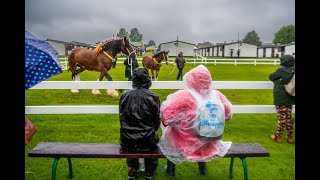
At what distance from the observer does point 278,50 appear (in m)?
76.2

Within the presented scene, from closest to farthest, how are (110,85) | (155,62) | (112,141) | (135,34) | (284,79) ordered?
(284,79) < (112,141) < (110,85) < (155,62) < (135,34)

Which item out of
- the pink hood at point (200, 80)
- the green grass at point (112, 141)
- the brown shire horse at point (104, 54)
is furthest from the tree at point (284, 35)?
the pink hood at point (200, 80)

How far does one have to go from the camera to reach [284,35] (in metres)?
109

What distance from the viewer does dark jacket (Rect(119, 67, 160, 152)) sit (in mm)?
3818

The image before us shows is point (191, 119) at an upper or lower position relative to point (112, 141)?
upper

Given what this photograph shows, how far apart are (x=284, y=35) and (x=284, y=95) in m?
112

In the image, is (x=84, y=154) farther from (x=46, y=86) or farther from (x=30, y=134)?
(x=46, y=86)

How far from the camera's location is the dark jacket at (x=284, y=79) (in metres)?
5.89

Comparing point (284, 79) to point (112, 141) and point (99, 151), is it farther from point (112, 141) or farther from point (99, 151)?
point (99, 151)

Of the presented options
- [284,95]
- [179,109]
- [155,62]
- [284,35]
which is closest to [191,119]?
[179,109]

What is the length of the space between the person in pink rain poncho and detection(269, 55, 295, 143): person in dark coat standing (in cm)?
252

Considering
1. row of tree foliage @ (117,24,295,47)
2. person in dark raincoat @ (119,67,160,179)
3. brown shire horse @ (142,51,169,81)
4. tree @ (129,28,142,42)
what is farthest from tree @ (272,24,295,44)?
person in dark raincoat @ (119,67,160,179)

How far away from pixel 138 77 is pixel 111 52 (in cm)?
762
